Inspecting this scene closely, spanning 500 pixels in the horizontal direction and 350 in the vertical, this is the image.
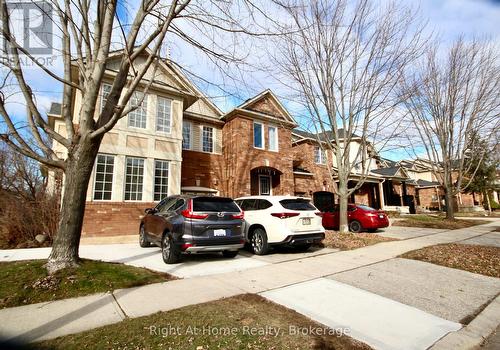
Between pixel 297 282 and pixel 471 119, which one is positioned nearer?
pixel 297 282

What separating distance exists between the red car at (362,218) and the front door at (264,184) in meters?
4.90

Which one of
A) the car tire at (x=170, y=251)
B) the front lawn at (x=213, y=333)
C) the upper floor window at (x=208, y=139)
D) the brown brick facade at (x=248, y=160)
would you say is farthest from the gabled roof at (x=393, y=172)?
the front lawn at (x=213, y=333)

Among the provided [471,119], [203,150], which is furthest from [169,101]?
[471,119]

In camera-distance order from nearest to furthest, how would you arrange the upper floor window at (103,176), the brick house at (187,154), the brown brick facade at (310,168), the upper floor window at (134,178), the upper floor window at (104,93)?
the upper floor window at (103,176), the brick house at (187,154), the upper floor window at (104,93), the upper floor window at (134,178), the brown brick facade at (310,168)

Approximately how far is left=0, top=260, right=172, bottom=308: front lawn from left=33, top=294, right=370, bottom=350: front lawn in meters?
1.60

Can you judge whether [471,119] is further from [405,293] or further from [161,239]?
[161,239]

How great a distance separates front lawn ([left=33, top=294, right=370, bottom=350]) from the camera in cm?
287

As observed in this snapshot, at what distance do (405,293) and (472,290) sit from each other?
149 cm

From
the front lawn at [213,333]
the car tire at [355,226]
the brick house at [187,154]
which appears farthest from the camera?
the car tire at [355,226]

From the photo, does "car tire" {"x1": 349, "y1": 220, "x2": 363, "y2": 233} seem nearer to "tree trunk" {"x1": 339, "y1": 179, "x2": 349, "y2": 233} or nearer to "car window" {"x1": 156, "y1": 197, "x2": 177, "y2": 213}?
"tree trunk" {"x1": 339, "y1": 179, "x2": 349, "y2": 233}

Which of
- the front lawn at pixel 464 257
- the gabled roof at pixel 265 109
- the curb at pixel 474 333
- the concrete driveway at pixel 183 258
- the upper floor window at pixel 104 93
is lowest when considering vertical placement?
the curb at pixel 474 333

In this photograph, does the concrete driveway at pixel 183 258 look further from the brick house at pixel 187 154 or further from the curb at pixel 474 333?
the curb at pixel 474 333

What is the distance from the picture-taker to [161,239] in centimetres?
721

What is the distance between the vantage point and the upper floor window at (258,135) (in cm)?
1686
